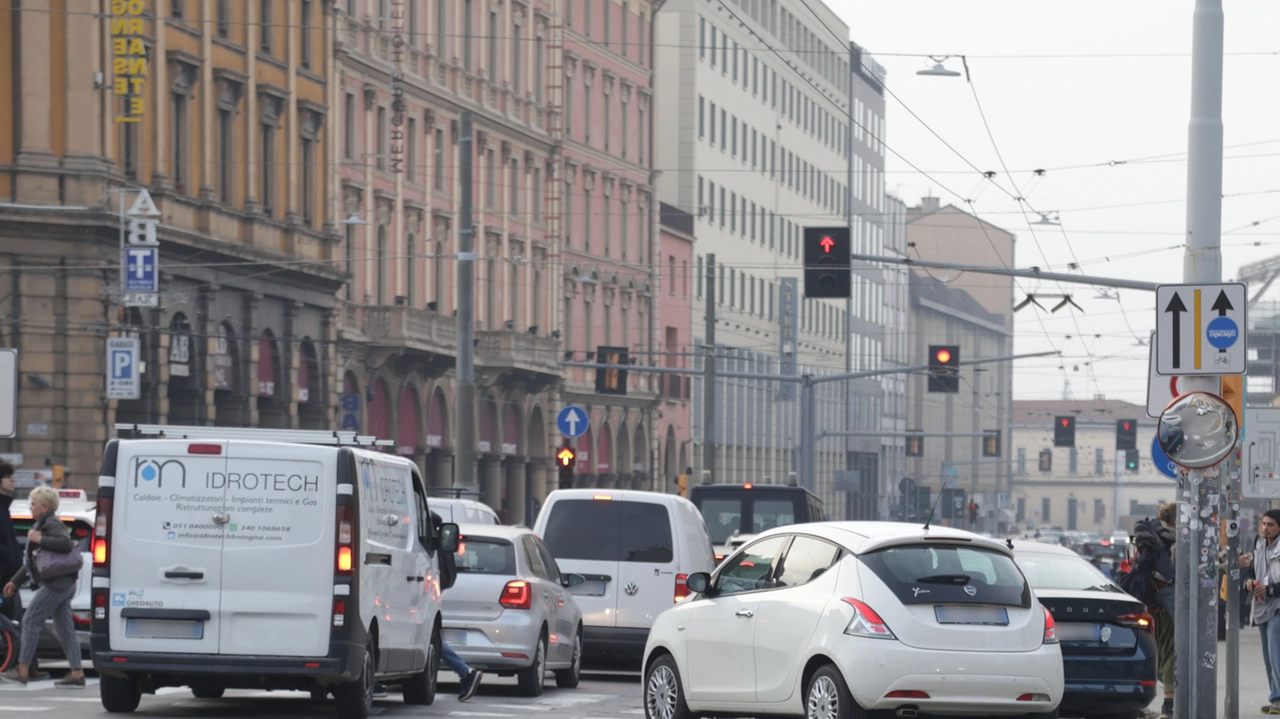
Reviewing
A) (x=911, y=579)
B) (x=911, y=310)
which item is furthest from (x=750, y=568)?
(x=911, y=310)

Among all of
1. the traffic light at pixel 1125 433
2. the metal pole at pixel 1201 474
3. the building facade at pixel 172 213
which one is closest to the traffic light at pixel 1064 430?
the traffic light at pixel 1125 433

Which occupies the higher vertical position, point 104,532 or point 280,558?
point 104,532

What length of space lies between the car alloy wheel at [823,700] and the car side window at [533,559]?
20.7 ft

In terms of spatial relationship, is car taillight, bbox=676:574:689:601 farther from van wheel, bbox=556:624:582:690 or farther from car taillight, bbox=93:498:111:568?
car taillight, bbox=93:498:111:568

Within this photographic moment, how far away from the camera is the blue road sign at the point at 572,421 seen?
1750 inches

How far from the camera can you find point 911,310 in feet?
474

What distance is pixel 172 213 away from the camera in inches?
1788

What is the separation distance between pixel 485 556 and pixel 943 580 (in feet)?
22.5

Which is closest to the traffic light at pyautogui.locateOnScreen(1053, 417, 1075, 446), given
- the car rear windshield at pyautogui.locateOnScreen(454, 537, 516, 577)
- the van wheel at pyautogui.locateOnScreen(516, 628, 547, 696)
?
the van wheel at pyautogui.locateOnScreen(516, 628, 547, 696)

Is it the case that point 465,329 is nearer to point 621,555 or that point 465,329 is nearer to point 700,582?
point 621,555

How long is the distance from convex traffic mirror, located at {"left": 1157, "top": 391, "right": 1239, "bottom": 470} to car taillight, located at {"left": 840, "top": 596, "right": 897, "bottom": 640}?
2.87m

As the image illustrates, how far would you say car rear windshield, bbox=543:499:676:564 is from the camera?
21984mm

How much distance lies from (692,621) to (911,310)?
13057 cm

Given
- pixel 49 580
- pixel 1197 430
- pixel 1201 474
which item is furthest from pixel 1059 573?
pixel 49 580
